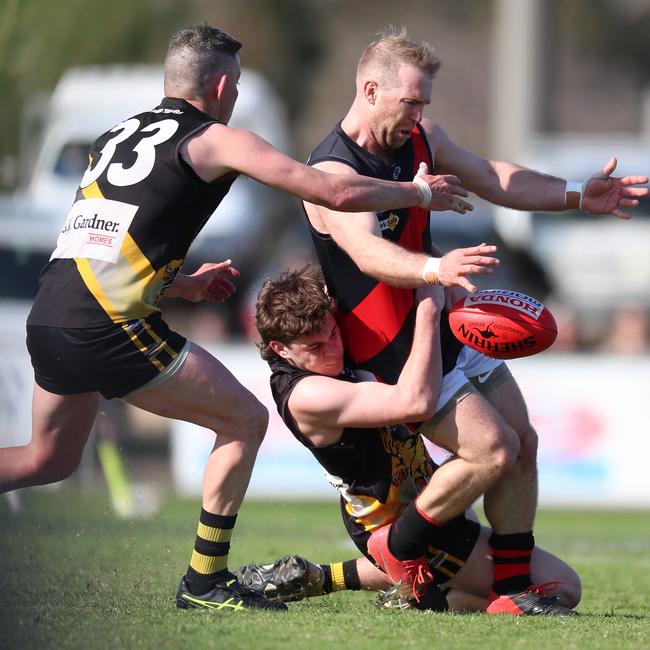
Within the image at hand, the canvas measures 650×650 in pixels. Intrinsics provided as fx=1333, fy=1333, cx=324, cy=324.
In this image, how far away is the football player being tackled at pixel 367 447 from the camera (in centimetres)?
523

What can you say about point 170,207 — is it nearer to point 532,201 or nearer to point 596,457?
point 532,201

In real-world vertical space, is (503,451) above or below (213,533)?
above

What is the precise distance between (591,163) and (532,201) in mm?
13845

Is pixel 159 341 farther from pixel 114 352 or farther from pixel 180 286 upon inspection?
pixel 180 286

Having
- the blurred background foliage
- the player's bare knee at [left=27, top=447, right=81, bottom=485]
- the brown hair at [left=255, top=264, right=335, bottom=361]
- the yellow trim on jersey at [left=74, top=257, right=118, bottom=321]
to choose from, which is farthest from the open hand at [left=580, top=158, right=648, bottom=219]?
the blurred background foliage

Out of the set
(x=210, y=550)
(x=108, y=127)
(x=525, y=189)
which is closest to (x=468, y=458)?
(x=210, y=550)

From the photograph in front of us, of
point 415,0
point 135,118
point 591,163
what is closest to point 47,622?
point 135,118

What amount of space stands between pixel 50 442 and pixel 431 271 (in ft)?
5.71

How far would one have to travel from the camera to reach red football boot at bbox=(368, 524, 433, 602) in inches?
215

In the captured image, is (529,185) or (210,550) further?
(529,185)

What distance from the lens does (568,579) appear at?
18.6 ft

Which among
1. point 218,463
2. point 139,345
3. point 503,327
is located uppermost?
point 503,327

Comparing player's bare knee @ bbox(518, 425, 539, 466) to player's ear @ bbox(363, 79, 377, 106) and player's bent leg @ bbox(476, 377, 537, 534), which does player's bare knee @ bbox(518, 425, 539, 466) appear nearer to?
player's bent leg @ bbox(476, 377, 537, 534)

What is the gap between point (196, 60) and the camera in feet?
17.1
